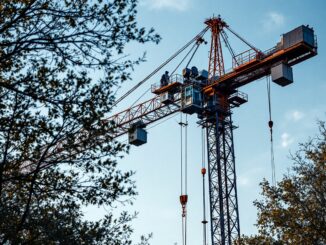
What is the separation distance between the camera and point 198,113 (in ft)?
213

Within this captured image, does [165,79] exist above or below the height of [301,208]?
above

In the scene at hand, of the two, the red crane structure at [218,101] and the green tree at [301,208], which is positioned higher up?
the red crane structure at [218,101]

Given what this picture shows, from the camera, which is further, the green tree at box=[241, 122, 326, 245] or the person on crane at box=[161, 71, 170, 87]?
the person on crane at box=[161, 71, 170, 87]

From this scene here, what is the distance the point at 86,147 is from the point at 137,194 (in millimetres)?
2061

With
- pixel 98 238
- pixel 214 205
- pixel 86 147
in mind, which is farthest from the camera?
pixel 214 205

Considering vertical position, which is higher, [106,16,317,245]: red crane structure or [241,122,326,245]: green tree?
[106,16,317,245]: red crane structure

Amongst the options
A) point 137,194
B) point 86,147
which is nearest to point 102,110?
point 86,147

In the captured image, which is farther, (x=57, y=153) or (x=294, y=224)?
(x=294, y=224)

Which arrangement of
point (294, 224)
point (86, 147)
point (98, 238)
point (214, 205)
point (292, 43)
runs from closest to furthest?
1. point (86, 147)
2. point (98, 238)
3. point (294, 224)
4. point (292, 43)
5. point (214, 205)

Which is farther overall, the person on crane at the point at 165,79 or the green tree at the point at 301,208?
the person on crane at the point at 165,79

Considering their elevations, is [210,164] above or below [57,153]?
above

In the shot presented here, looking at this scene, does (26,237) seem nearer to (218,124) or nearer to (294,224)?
(294,224)

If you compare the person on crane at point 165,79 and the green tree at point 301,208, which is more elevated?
the person on crane at point 165,79

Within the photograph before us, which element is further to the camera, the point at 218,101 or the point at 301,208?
the point at 218,101
